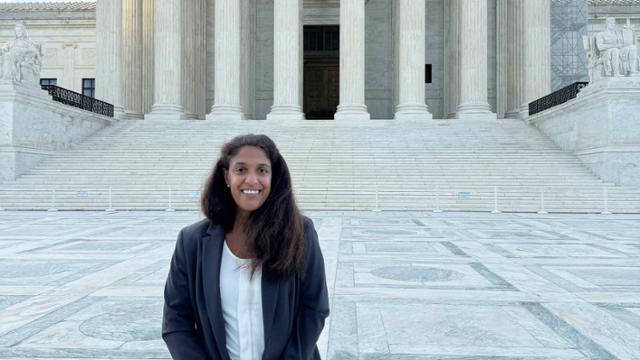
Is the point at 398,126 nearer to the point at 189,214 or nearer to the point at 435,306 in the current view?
the point at 189,214

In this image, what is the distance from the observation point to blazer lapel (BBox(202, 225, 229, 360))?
2.12m

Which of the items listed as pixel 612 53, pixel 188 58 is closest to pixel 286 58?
pixel 188 58

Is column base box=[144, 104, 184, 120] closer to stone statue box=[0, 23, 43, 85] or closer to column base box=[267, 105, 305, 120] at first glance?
column base box=[267, 105, 305, 120]

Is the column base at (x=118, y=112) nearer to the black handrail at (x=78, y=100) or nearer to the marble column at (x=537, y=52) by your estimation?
the black handrail at (x=78, y=100)

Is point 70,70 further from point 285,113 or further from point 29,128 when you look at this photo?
point 29,128

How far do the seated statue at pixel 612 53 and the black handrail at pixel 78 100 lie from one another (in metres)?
23.6

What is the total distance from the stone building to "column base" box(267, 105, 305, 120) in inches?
2.6

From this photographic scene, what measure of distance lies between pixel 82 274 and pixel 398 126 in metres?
22.2

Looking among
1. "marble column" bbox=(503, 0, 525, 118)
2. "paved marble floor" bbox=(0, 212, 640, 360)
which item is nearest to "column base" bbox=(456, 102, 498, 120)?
"marble column" bbox=(503, 0, 525, 118)

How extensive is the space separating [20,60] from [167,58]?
9596mm

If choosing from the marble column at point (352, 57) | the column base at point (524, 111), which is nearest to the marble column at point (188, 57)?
the marble column at point (352, 57)

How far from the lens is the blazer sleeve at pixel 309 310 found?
2.20 meters

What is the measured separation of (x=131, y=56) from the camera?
33.3 meters

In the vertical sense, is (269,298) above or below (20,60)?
below
